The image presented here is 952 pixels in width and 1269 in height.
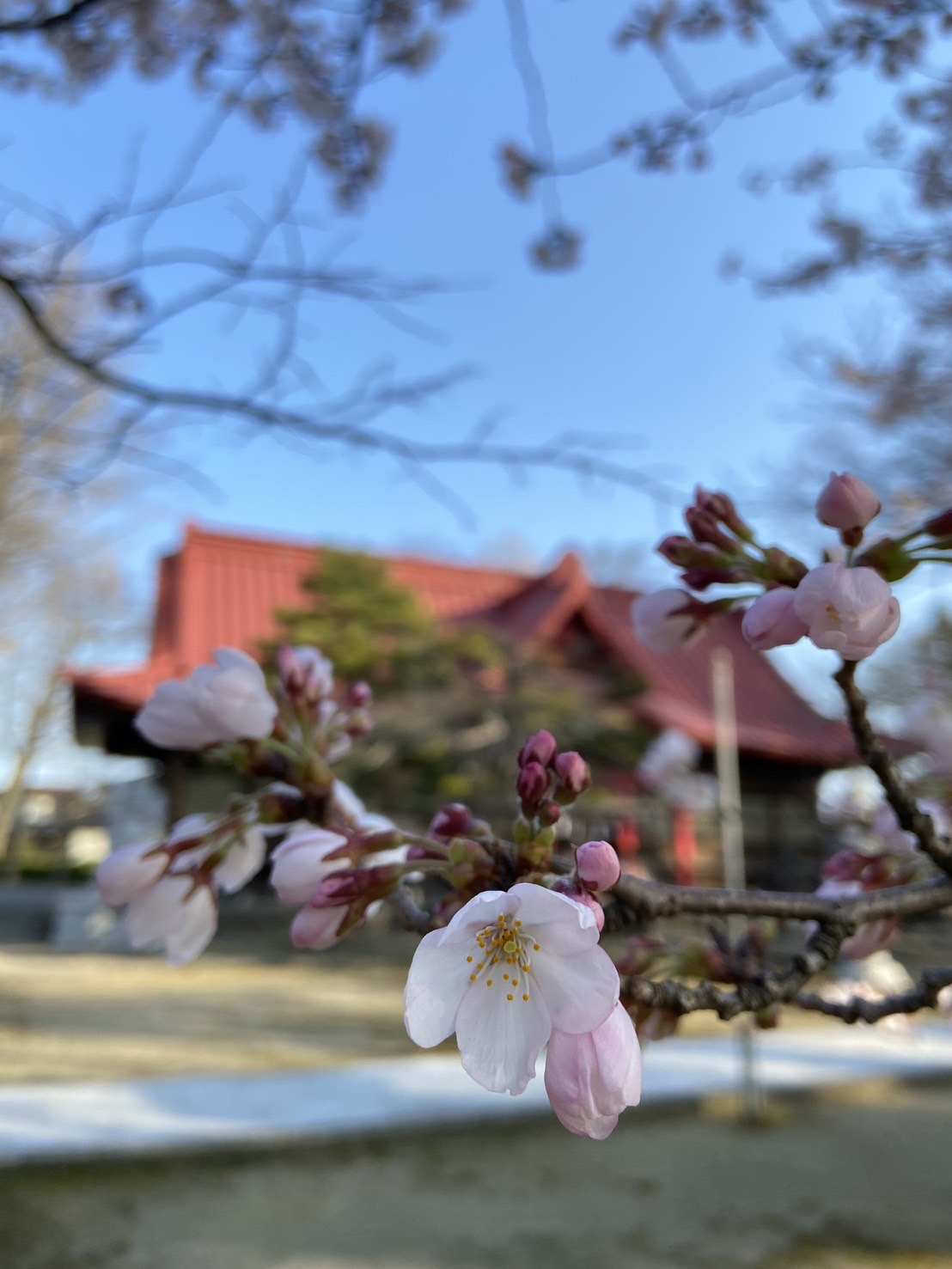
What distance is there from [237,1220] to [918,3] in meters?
3.33

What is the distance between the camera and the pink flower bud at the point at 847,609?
1.58ft

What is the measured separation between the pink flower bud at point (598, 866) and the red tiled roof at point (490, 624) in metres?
6.59

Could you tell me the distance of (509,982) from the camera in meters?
0.46

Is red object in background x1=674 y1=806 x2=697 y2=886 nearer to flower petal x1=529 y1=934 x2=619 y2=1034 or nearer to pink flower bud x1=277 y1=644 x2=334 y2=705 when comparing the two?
pink flower bud x1=277 y1=644 x2=334 y2=705

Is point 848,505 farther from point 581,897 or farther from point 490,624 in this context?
point 490,624

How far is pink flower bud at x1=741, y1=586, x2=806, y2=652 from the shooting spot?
511 millimetres

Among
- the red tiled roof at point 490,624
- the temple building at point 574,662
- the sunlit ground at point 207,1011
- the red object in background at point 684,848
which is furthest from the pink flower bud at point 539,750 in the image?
the red object in background at point 684,848

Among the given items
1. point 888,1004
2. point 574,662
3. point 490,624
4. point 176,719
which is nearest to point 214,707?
point 176,719

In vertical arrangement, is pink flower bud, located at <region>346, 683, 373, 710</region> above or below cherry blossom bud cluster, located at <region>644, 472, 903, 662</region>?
below

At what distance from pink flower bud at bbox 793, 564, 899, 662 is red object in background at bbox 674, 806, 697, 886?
700 cm

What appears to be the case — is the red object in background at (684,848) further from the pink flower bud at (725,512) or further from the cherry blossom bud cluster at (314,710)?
the pink flower bud at (725,512)

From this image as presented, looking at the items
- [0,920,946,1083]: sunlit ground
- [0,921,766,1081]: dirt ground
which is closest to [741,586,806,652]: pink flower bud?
[0,920,946,1083]: sunlit ground

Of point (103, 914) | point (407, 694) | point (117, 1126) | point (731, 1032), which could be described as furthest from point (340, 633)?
point (117, 1126)

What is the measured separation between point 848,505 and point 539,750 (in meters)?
0.23
